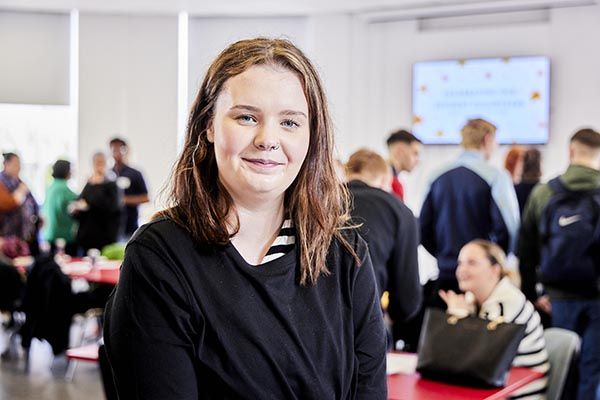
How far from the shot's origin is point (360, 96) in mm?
9844

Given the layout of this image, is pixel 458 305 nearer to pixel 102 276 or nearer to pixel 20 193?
pixel 102 276

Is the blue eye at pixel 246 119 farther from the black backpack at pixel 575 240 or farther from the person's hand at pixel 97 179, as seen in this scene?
the person's hand at pixel 97 179

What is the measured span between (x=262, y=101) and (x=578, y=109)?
7.81 m

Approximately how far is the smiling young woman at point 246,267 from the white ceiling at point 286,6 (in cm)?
758

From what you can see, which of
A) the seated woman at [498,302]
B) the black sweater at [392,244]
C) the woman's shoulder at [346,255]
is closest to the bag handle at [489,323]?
the black sweater at [392,244]

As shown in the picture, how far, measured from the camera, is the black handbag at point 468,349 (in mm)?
3309

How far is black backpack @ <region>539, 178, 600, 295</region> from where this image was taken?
4945mm

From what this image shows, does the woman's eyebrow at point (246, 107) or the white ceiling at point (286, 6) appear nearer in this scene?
the woman's eyebrow at point (246, 107)

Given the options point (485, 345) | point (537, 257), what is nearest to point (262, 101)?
point (485, 345)

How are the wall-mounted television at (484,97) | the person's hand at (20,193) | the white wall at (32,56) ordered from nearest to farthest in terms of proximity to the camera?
1. the person's hand at (20,193)
2. the wall-mounted television at (484,97)
3. the white wall at (32,56)

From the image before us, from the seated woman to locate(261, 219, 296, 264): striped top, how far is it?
7.47 ft

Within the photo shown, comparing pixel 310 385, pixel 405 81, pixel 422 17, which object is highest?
pixel 422 17

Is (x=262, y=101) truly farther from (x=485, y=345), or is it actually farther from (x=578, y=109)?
(x=578, y=109)

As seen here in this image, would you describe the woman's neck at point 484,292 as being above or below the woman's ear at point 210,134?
below
